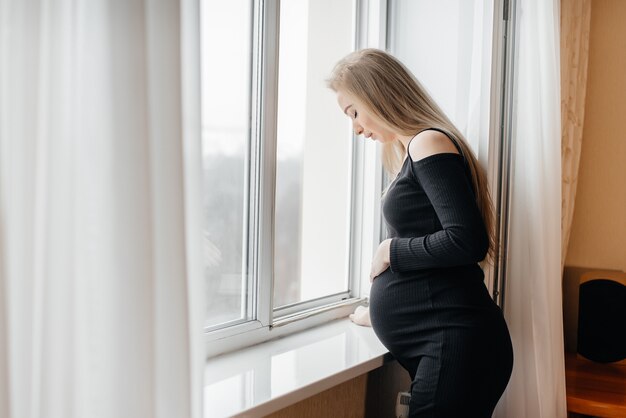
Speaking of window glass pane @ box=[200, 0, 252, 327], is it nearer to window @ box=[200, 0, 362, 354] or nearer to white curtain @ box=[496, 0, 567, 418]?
window @ box=[200, 0, 362, 354]

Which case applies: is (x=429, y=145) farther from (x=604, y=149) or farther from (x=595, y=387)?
(x=604, y=149)

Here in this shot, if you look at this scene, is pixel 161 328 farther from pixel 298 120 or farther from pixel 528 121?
pixel 528 121

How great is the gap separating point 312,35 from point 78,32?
1.41 m

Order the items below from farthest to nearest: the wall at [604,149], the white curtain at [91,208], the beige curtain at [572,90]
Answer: the wall at [604,149] < the beige curtain at [572,90] < the white curtain at [91,208]

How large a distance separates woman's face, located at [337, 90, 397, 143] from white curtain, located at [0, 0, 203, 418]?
34.4 inches

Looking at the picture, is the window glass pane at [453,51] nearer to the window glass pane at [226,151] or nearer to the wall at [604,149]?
the window glass pane at [226,151]

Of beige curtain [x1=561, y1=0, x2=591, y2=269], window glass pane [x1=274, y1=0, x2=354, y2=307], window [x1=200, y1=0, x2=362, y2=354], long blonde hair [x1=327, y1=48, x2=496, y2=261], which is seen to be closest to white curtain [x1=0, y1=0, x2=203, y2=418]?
window [x1=200, y1=0, x2=362, y2=354]

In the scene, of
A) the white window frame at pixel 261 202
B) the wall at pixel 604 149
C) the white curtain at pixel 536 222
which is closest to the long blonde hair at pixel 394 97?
the white window frame at pixel 261 202

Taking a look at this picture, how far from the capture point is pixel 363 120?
163 centimetres

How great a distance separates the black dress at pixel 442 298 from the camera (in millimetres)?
1395

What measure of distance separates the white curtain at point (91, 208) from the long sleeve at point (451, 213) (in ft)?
2.47

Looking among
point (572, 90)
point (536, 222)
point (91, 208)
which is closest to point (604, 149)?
point (572, 90)

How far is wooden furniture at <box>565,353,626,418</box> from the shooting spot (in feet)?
6.38

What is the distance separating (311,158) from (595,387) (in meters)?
1.27
